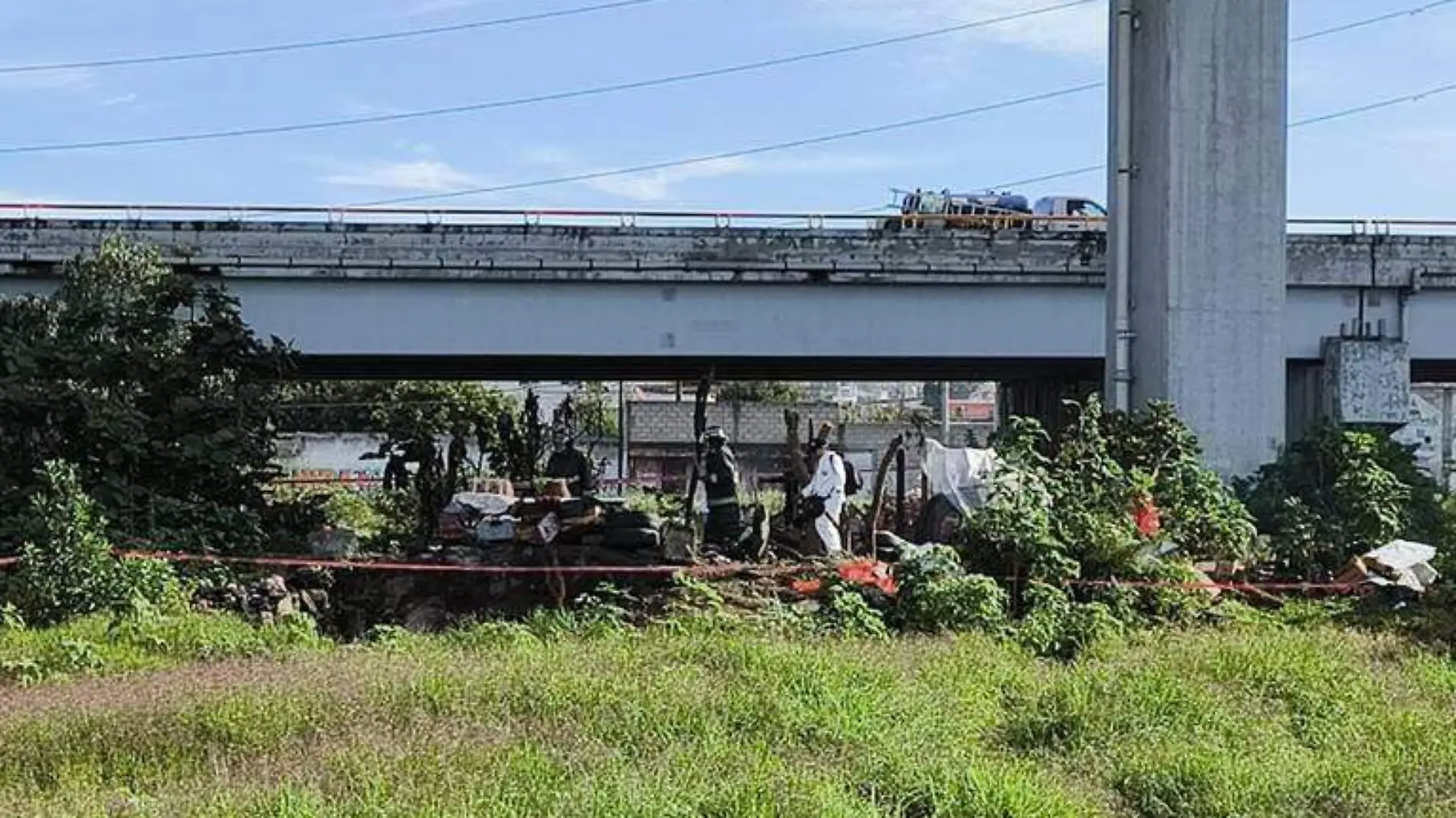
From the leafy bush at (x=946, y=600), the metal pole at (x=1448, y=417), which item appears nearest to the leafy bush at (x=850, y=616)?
the leafy bush at (x=946, y=600)

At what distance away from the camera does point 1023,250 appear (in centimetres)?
2439

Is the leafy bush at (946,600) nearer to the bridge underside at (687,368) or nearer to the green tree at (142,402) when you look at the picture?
the green tree at (142,402)

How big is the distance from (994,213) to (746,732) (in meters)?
25.1

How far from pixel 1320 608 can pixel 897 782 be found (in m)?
7.49

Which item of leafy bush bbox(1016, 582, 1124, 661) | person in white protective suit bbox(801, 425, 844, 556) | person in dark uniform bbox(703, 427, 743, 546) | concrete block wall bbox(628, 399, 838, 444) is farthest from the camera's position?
concrete block wall bbox(628, 399, 838, 444)

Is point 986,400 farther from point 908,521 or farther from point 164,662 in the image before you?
point 164,662

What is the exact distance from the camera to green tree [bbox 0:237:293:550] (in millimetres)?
16312

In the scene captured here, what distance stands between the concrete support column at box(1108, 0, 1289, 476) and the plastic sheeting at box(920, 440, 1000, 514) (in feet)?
8.97

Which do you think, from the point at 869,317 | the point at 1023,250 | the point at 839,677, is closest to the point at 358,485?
the point at 869,317

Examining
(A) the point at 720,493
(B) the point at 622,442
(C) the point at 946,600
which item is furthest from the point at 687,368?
(B) the point at 622,442

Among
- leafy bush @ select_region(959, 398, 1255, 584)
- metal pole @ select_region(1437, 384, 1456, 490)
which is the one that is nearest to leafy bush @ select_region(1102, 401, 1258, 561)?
leafy bush @ select_region(959, 398, 1255, 584)

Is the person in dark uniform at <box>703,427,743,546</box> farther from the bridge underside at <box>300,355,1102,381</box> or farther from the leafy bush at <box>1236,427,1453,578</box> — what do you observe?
the bridge underside at <box>300,355,1102,381</box>

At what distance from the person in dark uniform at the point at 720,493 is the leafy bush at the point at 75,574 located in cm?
555

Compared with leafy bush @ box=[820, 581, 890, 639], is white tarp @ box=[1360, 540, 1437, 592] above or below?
above
